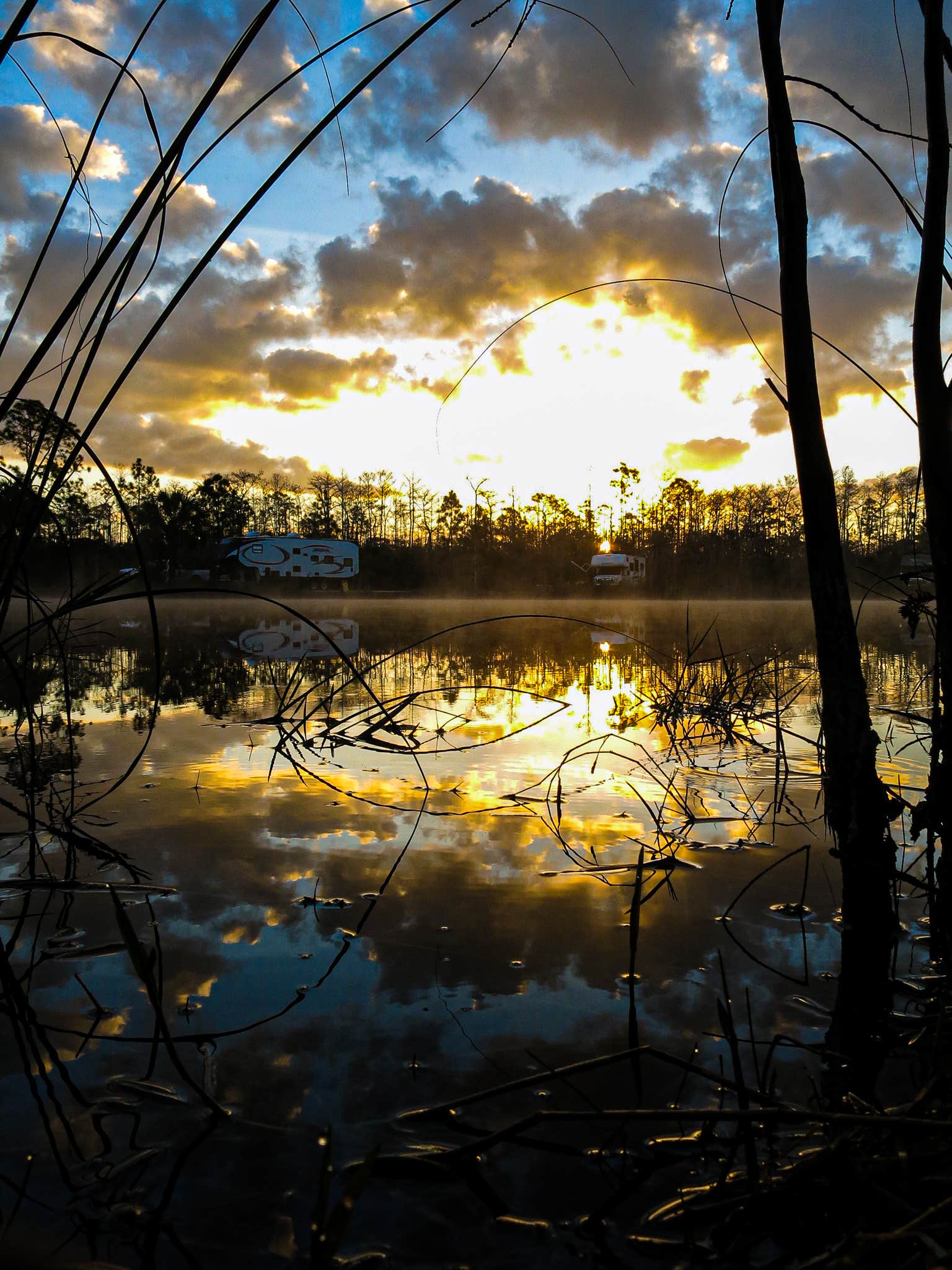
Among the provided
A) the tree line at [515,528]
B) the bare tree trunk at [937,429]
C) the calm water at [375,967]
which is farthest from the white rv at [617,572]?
the bare tree trunk at [937,429]

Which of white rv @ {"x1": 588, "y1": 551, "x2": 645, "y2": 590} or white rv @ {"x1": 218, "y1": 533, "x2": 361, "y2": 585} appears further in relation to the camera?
white rv @ {"x1": 588, "y1": 551, "x2": 645, "y2": 590}

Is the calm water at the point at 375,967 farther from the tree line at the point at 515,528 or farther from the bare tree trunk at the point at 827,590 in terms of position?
the tree line at the point at 515,528

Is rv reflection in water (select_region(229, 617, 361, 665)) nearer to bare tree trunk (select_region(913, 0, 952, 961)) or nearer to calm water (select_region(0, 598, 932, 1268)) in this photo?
calm water (select_region(0, 598, 932, 1268))

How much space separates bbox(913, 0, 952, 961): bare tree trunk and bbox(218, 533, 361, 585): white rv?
41.2 meters

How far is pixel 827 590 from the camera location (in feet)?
5.67

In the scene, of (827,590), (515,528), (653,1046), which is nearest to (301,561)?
(515,528)

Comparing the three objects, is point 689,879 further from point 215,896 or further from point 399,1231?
point 399,1231

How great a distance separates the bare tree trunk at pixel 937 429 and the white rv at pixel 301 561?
41163 mm

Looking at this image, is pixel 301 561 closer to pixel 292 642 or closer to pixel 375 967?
pixel 292 642

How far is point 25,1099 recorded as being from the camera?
108 cm

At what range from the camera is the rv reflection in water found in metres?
8.02

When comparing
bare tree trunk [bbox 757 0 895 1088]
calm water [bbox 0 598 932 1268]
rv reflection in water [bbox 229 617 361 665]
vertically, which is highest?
bare tree trunk [bbox 757 0 895 1088]

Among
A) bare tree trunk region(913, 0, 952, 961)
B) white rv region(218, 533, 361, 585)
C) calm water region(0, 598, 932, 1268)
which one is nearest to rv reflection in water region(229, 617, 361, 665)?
calm water region(0, 598, 932, 1268)

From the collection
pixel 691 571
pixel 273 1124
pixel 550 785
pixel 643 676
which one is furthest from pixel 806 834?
pixel 691 571
